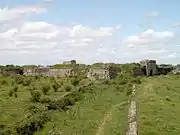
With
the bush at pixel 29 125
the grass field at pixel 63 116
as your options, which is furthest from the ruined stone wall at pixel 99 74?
the bush at pixel 29 125

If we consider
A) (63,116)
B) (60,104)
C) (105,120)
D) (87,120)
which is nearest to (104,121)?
(105,120)

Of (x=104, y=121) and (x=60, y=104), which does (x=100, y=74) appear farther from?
(x=104, y=121)

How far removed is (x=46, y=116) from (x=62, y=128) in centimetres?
393

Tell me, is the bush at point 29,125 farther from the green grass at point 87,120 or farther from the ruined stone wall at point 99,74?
the ruined stone wall at point 99,74

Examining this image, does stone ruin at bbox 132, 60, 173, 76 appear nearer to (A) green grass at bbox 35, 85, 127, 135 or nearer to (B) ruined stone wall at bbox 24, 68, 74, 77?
(B) ruined stone wall at bbox 24, 68, 74, 77

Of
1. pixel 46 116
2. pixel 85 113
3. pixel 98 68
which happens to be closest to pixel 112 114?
pixel 85 113

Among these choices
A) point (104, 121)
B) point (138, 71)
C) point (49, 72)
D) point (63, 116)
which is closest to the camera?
point (104, 121)

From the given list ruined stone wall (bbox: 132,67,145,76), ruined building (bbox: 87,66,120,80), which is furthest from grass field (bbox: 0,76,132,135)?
ruined stone wall (bbox: 132,67,145,76)

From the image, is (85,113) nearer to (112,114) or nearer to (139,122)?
→ (112,114)

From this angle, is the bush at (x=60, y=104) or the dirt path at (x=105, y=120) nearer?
the dirt path at (x=105, y=120)

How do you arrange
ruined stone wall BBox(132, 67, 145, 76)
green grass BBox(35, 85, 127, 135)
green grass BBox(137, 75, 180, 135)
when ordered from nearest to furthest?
green grass BBox(137, 75, 180, 135) → green grass BBox(35, 85, 127, 135) → ruined stone wall BBox(132, 67, 145, 76)

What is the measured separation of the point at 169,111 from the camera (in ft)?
103

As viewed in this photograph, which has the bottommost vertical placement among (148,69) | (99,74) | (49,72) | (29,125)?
(29,125)

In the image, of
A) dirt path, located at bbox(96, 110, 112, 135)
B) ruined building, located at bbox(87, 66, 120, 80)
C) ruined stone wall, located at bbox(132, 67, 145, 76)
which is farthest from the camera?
ruined stone wall, located at bbox(132, 67, 145, 76)
